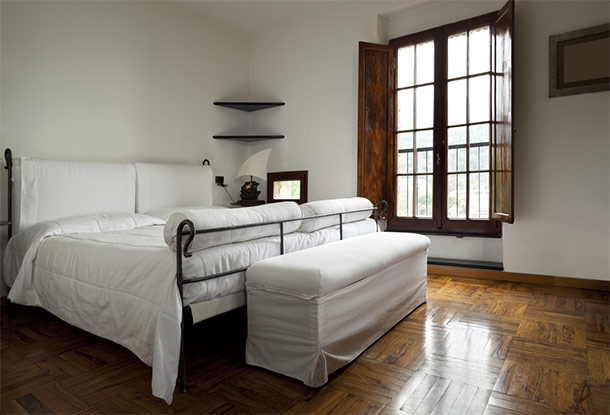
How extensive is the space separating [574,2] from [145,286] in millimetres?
3893

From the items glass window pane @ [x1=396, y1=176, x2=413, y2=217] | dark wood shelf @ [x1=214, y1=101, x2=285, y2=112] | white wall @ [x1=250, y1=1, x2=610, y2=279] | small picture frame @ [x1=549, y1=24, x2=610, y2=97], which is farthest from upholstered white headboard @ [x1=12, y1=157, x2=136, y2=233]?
small picture frame @ [x1=549, y1=24, x2=610, y2=97]

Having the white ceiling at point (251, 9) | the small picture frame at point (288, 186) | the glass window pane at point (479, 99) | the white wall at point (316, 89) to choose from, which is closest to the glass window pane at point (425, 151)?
the glass window pane at point (479, 99)

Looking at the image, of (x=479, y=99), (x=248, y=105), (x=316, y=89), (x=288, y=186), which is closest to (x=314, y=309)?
(x=479, y=99)

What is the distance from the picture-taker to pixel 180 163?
433 cm

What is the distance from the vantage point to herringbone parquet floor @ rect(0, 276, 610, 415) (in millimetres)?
1571

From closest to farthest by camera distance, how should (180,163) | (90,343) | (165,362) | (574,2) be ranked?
(165,362), (90,343), (574,2), (180,163)

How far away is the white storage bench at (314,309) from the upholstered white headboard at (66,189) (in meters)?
2.05

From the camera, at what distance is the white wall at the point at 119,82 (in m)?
3.05

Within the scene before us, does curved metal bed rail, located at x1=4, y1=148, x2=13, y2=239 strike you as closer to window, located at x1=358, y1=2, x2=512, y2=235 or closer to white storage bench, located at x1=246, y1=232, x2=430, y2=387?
white storage bench, located at x1=246, y1=232, x2=430, y2=387

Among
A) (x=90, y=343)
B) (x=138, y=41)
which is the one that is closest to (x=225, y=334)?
(x=90, y=343)

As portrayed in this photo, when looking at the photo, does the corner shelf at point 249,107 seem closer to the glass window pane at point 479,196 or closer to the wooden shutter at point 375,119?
the wooden shutter at point 375,119

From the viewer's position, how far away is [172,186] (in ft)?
13.0

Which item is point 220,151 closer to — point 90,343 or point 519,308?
point 90,343

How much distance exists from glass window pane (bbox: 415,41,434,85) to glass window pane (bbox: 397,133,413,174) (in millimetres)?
586
